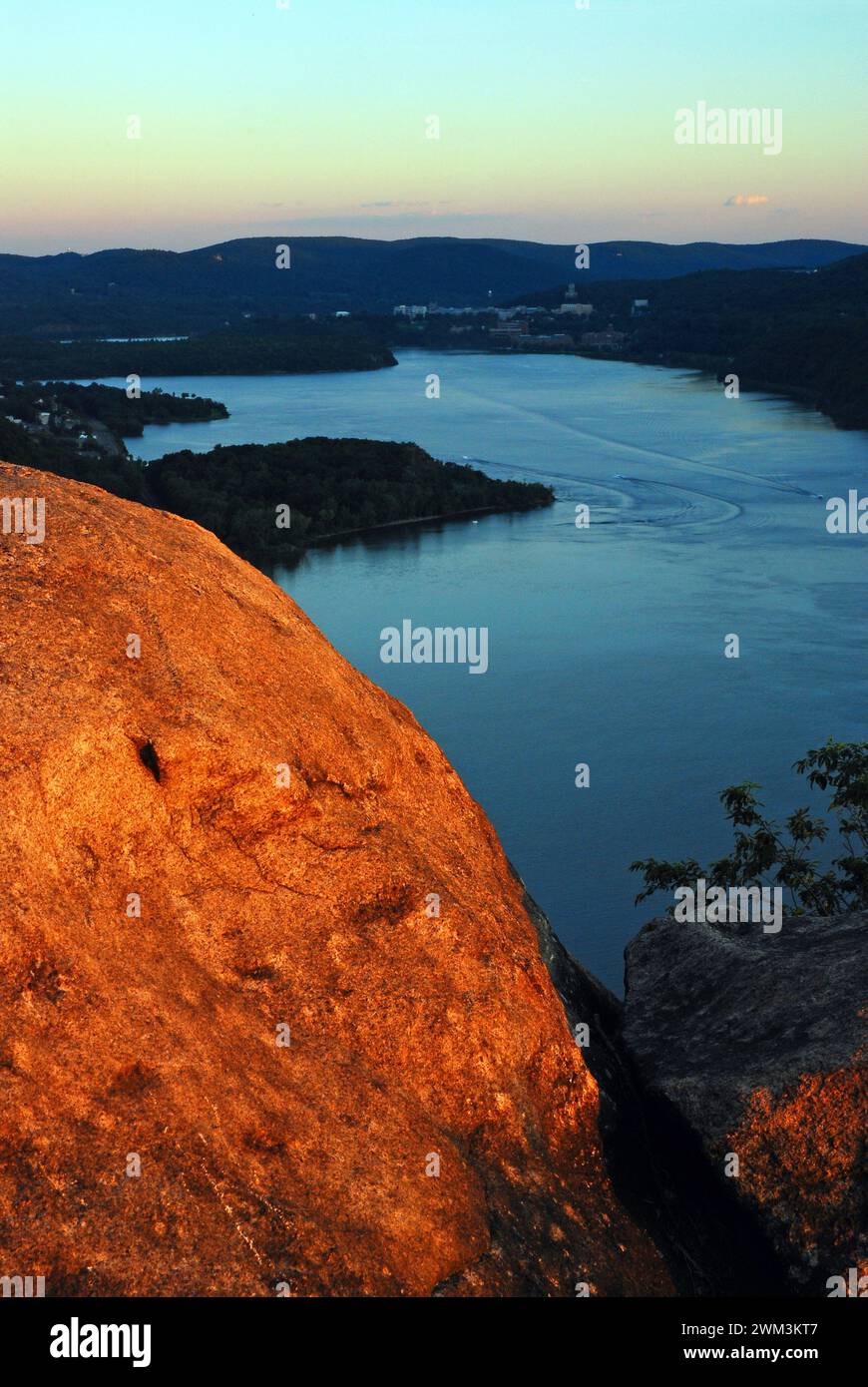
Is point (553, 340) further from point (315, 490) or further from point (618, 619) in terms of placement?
point (618, 619)

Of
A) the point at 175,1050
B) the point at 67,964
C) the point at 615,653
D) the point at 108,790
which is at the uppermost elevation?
the point at 108,790

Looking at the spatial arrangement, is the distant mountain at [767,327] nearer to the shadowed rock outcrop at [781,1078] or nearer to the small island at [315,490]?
the small island at [315,490]

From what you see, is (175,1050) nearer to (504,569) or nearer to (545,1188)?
(545,1188)

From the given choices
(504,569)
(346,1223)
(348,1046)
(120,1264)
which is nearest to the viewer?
(120,1264)

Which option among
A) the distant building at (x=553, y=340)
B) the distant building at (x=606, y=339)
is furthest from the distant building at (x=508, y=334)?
the distant building at (x=606, y=339)

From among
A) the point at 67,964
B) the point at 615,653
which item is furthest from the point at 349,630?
the point at 67,964

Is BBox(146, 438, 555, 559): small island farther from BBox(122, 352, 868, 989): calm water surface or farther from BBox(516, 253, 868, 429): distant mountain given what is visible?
BBox(516, 253, 868, 429): distant mountain

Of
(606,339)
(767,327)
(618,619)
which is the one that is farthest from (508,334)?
(618,619)
